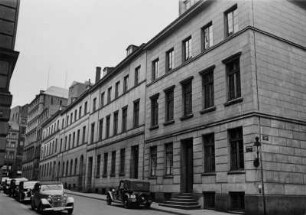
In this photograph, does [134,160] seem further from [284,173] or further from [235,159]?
[284,173]

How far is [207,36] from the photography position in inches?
952

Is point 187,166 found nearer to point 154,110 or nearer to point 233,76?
point 154,110

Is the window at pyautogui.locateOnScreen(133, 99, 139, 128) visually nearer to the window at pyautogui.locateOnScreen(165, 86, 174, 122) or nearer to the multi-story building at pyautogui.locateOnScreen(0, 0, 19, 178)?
the window at pyautogui.locateOnScreen(165, 86, 174, 122)

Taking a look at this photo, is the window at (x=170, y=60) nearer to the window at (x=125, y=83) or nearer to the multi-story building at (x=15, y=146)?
the window at (x=125, y=83)

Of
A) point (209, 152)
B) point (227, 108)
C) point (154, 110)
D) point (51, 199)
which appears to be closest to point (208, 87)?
point (227, 108)

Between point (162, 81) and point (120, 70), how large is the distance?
10700 mm

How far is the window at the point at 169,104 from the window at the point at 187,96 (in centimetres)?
163

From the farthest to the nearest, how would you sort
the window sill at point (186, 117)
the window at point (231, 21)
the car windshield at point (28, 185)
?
the car windshield at point (28, 185)
the window sill at point (186, 117)
the window at point (231, 21)

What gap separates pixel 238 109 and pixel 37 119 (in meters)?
74.5

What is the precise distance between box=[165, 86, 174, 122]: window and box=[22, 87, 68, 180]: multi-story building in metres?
53.6

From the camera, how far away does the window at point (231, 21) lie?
70.7 feet

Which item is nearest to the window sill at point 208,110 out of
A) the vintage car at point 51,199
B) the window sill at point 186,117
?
the window sill at point 186,117

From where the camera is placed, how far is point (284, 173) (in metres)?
18.9

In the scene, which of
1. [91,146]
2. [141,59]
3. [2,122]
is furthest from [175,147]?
[91,146]
